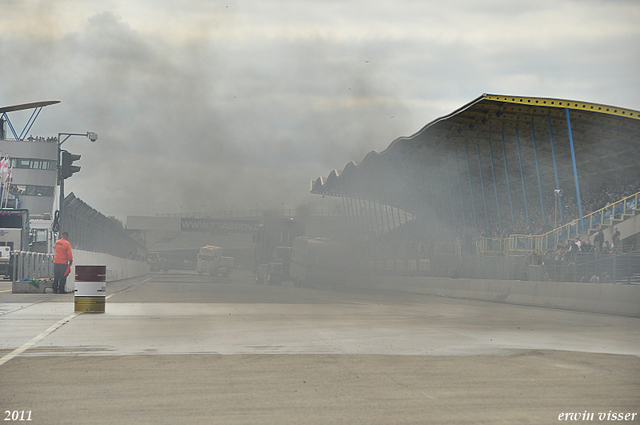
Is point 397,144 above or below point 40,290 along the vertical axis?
above

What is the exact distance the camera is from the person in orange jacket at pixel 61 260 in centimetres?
2212

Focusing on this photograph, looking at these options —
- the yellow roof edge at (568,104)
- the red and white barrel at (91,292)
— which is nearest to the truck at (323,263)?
the yellow roof edge at (568,104)

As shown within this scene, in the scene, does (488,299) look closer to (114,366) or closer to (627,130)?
(627,130)

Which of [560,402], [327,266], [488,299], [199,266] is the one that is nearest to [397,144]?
[327,266]

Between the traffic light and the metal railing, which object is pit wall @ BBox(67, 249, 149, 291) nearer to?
the traffic light

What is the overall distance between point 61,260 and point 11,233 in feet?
64.6

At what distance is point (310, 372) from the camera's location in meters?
7.61

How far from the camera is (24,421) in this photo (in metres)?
5.30

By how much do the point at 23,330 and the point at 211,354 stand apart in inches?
163

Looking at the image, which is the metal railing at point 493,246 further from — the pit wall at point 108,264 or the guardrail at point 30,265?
the guardrail at point 30,265

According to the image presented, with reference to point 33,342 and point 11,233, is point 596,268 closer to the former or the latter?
point 33,342

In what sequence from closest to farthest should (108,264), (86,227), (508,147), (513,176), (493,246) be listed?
(86,227) < (493,246) < (108,264) < (508,147) < (513,176)

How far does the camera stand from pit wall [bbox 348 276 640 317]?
18688mm

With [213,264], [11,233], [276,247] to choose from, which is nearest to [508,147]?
[276,247]
